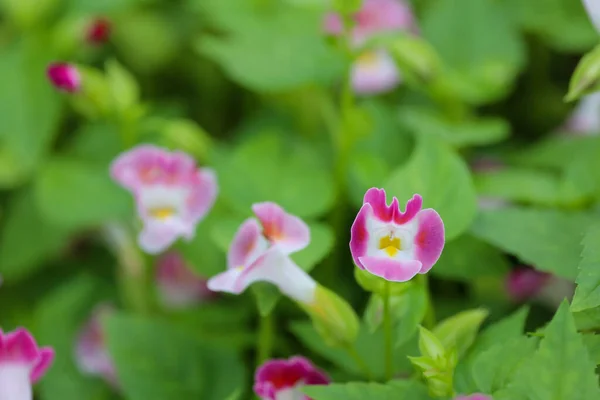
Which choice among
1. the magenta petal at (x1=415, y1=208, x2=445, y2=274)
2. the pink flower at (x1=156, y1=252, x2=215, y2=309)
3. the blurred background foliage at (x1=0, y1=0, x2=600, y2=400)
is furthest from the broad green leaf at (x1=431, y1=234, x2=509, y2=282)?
the pink flower at (x1=156, y1=252, x2=215, y2=309)

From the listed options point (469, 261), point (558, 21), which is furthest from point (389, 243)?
point (558, 21)

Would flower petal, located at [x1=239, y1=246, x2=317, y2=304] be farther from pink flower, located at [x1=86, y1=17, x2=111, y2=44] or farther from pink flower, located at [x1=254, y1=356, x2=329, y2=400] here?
pink flower, located at [x1=86, y1=17, x2=111, y2=44]

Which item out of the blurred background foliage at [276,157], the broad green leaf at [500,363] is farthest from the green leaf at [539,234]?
the broad green leaf at [500,363]

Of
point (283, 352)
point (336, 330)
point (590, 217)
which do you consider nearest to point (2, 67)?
point (283, 352)

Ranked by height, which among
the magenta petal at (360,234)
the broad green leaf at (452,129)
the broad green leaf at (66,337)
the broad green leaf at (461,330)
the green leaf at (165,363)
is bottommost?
the broad green leaf at (66,337)

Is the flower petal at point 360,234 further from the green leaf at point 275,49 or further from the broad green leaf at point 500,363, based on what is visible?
the green leaf at point 275,49
